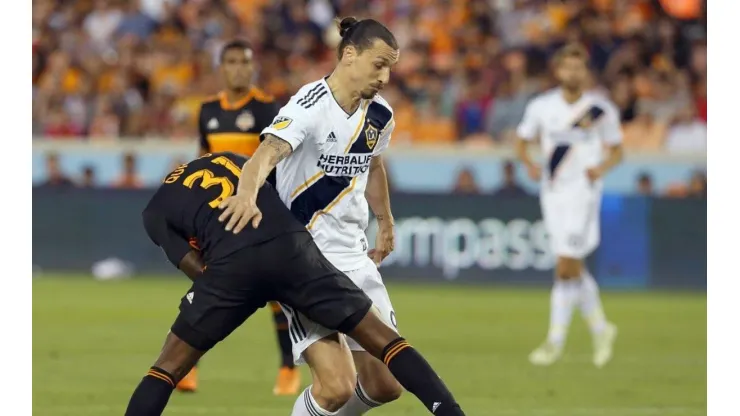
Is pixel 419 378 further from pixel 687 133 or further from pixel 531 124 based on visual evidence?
pixel 687 133

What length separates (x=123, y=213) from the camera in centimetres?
1994

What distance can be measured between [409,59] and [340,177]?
1552 cm

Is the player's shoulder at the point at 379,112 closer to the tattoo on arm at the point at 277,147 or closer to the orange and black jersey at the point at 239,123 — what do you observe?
the tattoo on arm at the point at 277,147

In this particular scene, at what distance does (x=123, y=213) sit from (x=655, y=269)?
24.4 ft

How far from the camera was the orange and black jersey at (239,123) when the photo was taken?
1045 cm

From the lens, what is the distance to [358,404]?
271 inches

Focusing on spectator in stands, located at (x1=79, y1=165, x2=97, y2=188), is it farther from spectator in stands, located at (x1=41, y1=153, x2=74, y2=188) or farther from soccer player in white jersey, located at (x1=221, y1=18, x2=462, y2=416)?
soccer player in white jersey, located at (x1=221, y1=18, x2=462, y2=416)

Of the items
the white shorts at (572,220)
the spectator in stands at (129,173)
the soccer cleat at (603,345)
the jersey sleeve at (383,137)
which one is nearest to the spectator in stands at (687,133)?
the spectator in stands at (129,173)

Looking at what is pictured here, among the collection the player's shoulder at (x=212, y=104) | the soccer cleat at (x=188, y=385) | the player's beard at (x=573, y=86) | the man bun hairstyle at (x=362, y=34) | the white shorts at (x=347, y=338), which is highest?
the player's beard at (x=573, y=86)

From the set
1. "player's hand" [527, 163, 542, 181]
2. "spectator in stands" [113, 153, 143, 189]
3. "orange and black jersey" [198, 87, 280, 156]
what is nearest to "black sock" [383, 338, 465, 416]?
"orange and black jersey" [198, 87, 280, 156]

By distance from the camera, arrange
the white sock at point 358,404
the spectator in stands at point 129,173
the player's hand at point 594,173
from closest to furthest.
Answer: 1. the white sock at point 358,404
2. the player's hand at point 594,173
3. the spectator in stands at point 129,173

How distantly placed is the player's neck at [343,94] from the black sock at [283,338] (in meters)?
3.38
